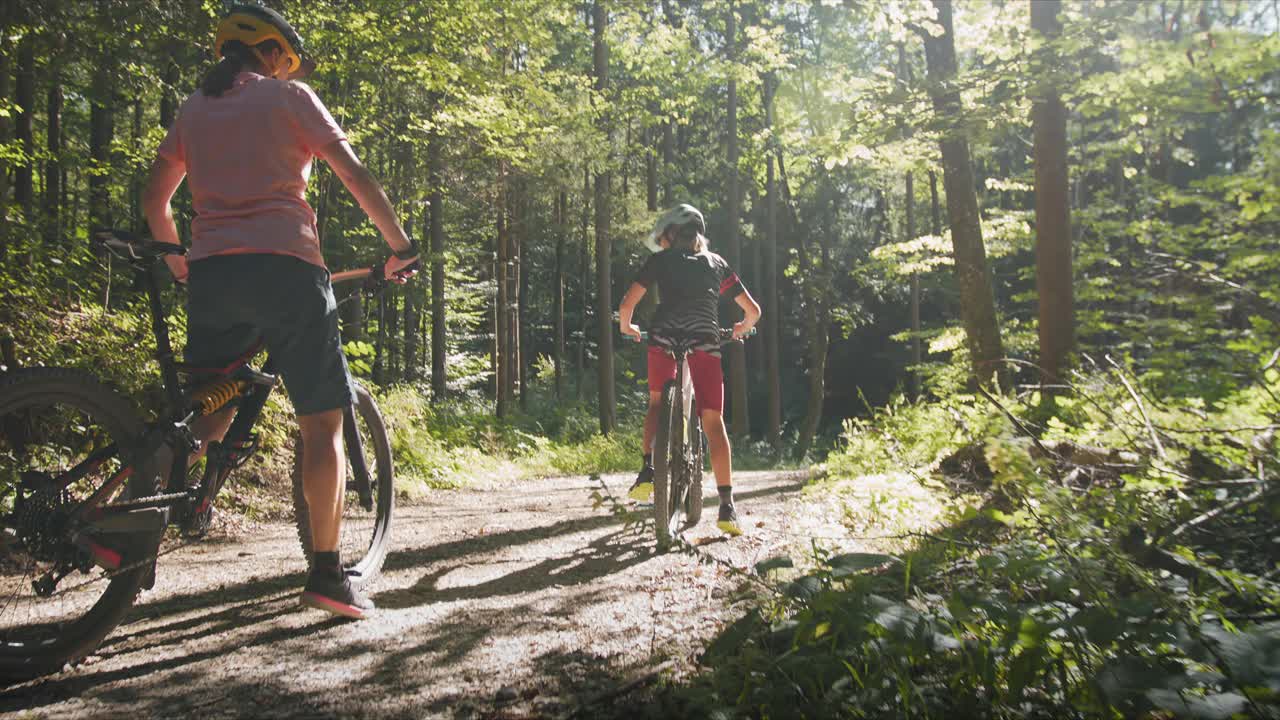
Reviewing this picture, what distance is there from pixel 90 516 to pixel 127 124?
2351cm

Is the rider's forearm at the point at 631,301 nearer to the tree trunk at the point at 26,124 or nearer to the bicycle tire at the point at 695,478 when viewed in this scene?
the bicycle tire at the point at 695,478

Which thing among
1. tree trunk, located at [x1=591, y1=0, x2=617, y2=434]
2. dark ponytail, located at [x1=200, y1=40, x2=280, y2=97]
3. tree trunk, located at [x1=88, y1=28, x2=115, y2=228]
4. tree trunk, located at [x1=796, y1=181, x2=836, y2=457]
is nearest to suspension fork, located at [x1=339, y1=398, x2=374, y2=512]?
dark ponytail, located at [x1=200, y1=40, x2=280, y2=97]

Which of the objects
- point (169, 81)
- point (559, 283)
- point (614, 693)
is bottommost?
point (614, 693)

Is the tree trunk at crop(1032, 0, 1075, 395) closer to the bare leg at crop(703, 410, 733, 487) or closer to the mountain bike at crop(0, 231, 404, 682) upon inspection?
the bare leg at crop(703, 410, 733, 487)

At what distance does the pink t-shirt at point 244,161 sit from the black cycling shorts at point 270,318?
0.07m

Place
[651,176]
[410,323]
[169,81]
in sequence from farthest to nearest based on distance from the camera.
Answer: [651,176] → [410,323] → [169,81]

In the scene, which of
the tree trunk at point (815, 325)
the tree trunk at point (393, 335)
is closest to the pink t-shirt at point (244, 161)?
the tree trunk at point (393, 335)

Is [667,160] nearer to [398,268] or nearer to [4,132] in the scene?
[4,132]

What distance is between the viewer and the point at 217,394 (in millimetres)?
2744

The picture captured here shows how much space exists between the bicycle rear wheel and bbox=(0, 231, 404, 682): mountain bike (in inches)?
93.2

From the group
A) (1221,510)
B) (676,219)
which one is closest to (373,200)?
(676,219)

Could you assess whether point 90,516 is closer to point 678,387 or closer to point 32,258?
point 678,387

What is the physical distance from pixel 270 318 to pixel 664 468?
95.4 inches

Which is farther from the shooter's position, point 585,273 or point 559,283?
point 585,273
